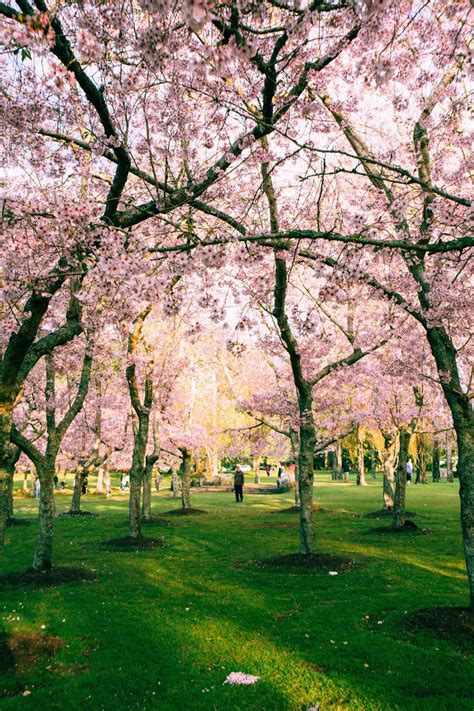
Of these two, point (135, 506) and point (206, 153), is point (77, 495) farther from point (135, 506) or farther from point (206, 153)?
point (206, 153)

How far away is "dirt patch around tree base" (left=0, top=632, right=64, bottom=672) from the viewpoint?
22.1 feet

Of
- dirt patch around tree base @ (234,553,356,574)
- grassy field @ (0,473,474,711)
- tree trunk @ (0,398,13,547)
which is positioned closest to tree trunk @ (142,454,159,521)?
grassy field @ (0,473,474,711)

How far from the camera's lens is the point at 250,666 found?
6.49 m

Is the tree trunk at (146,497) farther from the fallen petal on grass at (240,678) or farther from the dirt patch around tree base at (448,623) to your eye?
the fallen petal on grass at (240,678)

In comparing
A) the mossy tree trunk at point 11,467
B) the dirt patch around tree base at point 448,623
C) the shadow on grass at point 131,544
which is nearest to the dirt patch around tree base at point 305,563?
the dirt patch around tree base at point 448,623

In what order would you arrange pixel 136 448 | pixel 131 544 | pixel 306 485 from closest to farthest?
pixel 306 485
pixel 131 544
pixel 136 448

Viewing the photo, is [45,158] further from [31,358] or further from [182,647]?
[182,647]

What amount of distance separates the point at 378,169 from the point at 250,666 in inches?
332

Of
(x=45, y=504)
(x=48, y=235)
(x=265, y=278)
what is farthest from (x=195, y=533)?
(x=48, y=235)

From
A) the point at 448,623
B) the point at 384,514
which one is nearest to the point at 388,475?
the point at 384,514

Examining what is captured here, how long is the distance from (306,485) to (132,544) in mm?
6175

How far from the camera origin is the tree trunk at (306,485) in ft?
40.3

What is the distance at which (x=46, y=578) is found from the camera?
10891 millimetres

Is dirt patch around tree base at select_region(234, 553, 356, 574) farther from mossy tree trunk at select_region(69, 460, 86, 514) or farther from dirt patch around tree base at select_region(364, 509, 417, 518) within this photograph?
mossy tree trunk at select_region(69, 460, 86, 514)
